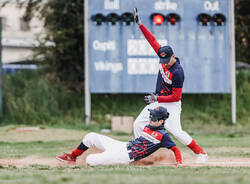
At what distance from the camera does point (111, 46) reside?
55.5ft

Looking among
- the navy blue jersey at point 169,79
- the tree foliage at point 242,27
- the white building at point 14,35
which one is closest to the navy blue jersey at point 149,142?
the navy blue jersey at point 169,79

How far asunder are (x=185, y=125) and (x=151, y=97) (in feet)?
32.3

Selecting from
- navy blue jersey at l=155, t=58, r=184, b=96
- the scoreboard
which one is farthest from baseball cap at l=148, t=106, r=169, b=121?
the scoreboard

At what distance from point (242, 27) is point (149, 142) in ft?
46.2

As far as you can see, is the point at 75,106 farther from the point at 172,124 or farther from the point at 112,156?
the point at 112,156

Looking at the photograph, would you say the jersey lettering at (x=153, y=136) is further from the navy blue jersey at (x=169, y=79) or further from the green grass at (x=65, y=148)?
the navy blue jersey at (x=169, y=79)

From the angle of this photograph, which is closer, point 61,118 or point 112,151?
point 112,151

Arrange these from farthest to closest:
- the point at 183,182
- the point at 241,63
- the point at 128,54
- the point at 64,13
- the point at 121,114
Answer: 1. the point at 241,63
2. the point at 64,13
3. the point at 121,114
4. the point at 128,54
5. the point at 183,182

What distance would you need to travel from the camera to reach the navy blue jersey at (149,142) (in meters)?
7.77

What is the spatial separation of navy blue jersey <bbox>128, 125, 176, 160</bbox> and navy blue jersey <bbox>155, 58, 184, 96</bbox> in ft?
2.73

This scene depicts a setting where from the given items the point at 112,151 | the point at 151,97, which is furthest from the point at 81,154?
the point at 151,97

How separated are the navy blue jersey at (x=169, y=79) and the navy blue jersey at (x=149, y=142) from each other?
83 centimetres

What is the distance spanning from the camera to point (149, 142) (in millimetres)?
7812

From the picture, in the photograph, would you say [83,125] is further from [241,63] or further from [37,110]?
A: [241,63]
